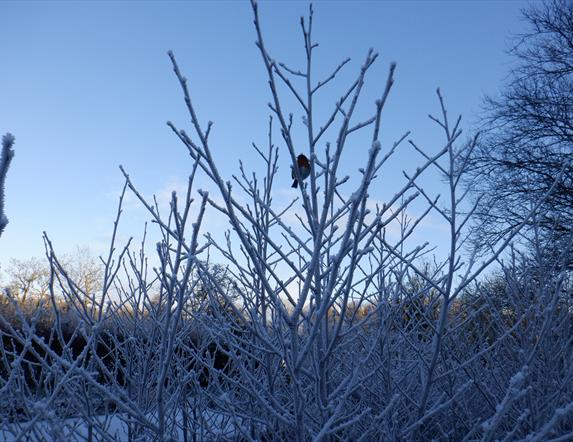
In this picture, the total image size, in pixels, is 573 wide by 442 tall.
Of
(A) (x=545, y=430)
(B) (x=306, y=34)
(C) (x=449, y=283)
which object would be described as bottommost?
(A) (x=545, y=430)

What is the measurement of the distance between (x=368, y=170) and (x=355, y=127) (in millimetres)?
417

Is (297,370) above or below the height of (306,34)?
below

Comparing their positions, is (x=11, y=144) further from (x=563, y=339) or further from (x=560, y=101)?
(x=560, y=101)

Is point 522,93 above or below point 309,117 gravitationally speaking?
above

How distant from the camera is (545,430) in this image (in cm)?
112

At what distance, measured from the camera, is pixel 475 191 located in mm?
13539

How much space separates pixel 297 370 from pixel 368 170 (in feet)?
1.84

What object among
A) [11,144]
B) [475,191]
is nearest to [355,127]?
[11,144]

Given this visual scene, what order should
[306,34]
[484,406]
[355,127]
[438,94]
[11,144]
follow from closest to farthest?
[11,144], [355,127], [306,34], [438,94], [484,406]

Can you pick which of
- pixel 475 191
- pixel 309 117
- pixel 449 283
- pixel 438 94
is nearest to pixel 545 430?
pixel 449 283

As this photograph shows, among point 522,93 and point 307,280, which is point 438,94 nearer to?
point 307,280

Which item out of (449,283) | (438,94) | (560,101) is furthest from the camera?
(560,101)

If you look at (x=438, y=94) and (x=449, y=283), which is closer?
(x=449, y=283)

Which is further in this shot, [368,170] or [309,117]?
[309,117]
